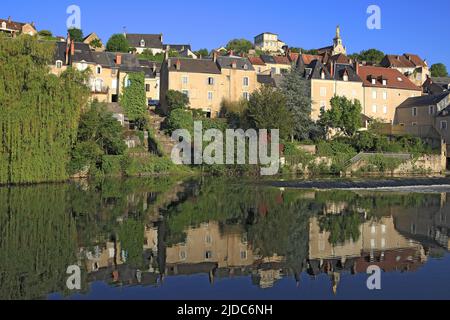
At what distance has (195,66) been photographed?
61.4m

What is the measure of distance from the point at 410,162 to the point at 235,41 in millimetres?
82985

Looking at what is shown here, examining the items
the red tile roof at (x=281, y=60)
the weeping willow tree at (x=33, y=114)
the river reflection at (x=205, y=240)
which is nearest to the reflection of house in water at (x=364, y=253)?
the river reflection at (x=205, y=240)

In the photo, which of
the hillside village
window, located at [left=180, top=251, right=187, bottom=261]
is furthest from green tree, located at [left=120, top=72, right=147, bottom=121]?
window, located at [left=180, top=251, right=187, bottom=261]

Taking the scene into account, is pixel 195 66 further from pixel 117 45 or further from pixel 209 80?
pixel 117 45

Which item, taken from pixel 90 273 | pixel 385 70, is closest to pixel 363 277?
pixel 90 273

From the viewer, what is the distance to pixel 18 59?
3550 centimetres

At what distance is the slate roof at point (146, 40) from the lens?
10634 centimetres

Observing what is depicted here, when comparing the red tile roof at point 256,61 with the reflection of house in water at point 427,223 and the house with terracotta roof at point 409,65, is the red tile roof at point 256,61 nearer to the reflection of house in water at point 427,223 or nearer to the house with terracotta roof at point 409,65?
the house with terracotta roof at point 409,65

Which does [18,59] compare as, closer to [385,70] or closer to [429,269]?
[429,269]

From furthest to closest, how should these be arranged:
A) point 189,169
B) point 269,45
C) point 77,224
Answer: point 269,45, point 189,169, point 77,224

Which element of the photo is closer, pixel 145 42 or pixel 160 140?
pixel 160 140

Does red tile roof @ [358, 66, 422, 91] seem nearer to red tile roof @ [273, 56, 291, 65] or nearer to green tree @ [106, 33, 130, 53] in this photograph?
red tile roof @ [273, 56, 291, 65]

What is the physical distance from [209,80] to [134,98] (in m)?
9.70

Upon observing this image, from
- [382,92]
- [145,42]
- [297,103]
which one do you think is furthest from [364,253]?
[145,42]
